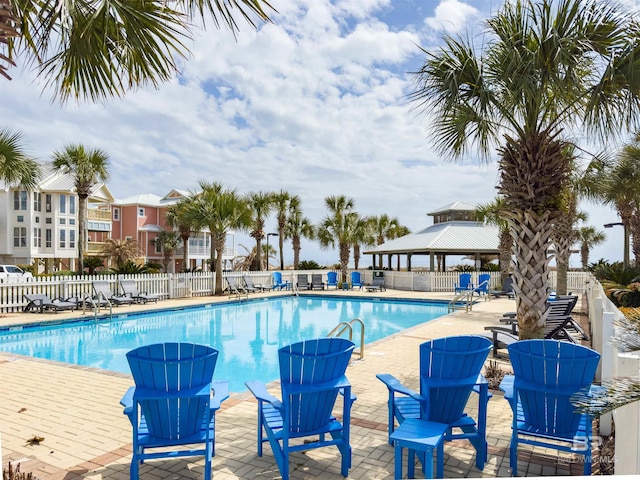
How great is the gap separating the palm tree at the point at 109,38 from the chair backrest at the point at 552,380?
3310mm

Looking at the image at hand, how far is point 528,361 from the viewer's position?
3656mm

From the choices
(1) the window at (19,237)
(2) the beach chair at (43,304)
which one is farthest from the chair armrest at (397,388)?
(1) the window at (19,237)

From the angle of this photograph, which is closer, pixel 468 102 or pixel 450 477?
pixel 450 477

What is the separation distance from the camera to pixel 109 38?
406cm

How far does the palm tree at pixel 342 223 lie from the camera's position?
2767 centimetres

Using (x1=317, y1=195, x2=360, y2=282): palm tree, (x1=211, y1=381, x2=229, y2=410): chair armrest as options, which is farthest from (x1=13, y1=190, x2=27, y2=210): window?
(x1=211, y1=381, x2=229, y2=410): chair armrest

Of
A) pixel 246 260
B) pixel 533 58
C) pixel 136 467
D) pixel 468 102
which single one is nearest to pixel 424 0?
pixel 468 102

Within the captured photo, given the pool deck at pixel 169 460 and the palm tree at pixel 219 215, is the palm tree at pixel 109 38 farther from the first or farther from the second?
the palm tree at pixel 219 215

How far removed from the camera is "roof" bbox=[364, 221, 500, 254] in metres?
26.8

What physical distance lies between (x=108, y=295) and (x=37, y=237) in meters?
23.0

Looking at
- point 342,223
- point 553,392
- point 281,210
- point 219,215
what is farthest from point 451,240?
point 553,392

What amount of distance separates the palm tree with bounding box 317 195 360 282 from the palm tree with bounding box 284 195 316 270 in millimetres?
5599

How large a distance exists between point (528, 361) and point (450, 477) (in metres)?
1.11

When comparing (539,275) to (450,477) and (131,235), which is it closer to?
(450,477)
